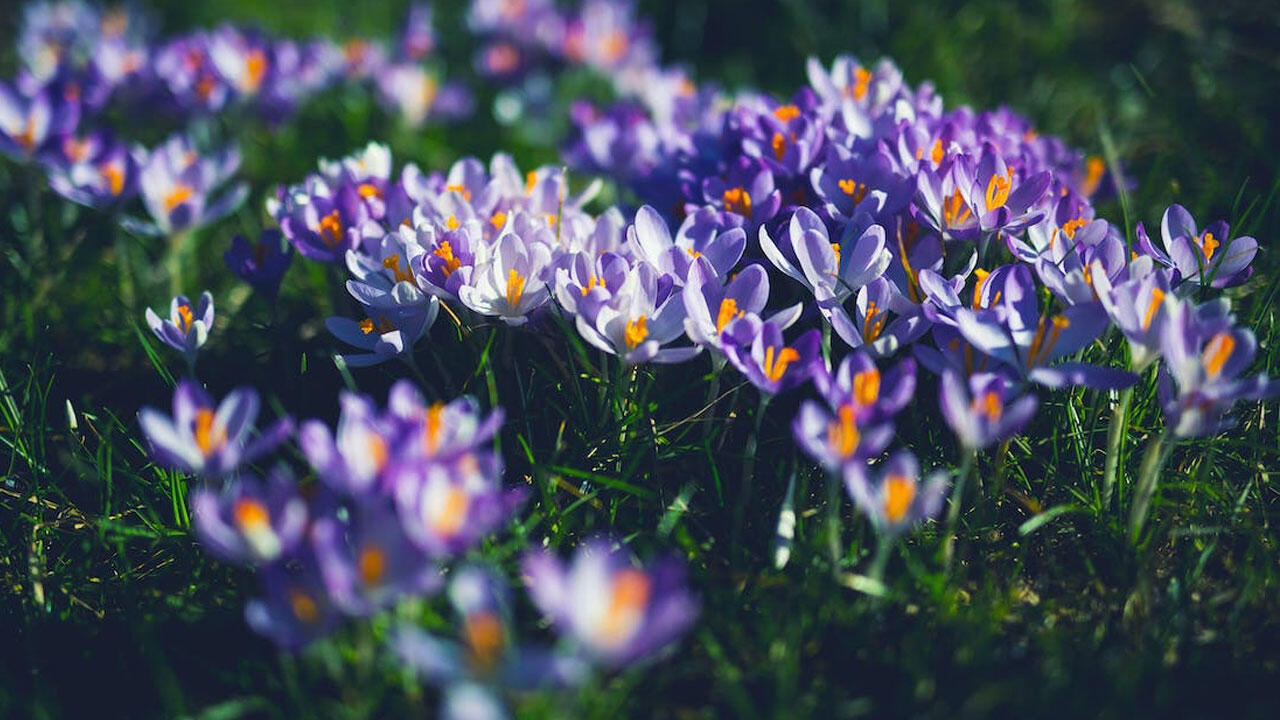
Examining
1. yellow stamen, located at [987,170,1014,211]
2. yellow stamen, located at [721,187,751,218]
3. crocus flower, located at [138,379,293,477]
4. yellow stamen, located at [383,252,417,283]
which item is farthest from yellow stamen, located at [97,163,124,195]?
yellow stamen, located at [987,170,1014,211]

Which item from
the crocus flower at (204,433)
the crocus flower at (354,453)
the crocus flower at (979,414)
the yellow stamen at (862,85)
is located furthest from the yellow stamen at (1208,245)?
the crocus flower at (204,433)

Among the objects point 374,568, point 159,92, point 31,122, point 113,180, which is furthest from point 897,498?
point 159,92

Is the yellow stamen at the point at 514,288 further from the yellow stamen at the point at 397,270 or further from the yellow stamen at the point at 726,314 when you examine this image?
the yellow stamen at the point at 726,314

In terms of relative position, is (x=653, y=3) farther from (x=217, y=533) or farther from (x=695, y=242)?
(x=217, y=533)

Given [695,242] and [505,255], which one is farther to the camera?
[695,242]

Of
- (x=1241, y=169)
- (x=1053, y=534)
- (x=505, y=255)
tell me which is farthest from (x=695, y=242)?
(x=1241, y=169)

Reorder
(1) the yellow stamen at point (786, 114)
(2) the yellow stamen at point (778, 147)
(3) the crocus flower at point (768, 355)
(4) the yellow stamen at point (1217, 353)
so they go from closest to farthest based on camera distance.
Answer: (4) the yellow stamen at point (1217, 353) < (3) the crocus flower at point (768, 355) < (2) the yellow stamen at point (778, 147) < (1) the yellow stamen at point (786, 114)

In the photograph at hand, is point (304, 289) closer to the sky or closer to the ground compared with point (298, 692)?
closer to the ground
